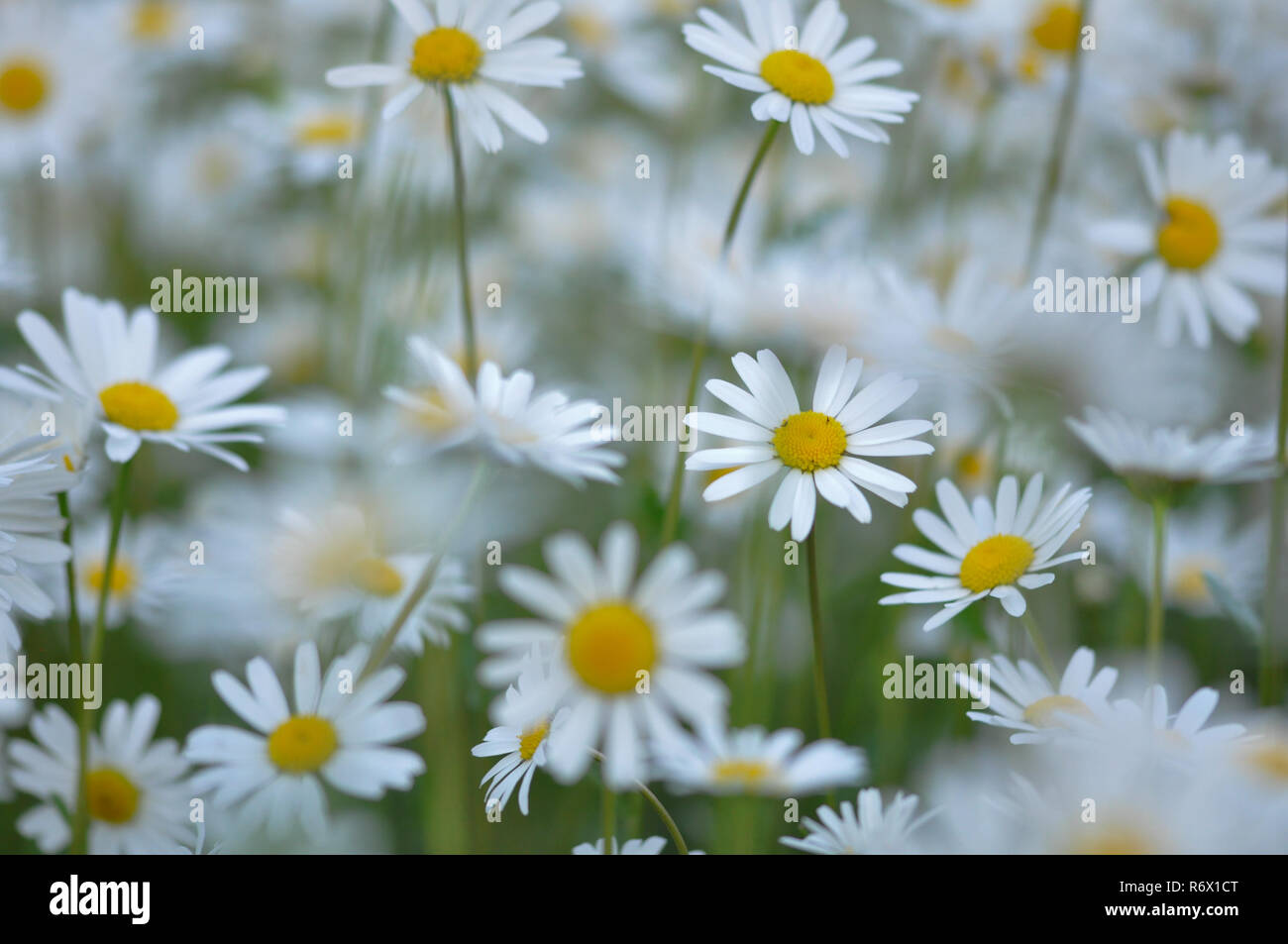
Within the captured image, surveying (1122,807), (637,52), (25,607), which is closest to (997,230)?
(637,52)

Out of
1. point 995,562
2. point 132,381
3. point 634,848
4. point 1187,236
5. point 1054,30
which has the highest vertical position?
point 1054,30

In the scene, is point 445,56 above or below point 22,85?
below

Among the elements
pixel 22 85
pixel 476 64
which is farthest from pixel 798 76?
pixel 22 85

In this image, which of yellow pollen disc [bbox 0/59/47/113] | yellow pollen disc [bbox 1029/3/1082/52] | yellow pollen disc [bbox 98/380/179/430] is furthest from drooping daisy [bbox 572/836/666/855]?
yellow pollen disc [bbox 0/59/47/113]

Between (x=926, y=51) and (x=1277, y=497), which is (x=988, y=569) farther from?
(x=926, y=51)

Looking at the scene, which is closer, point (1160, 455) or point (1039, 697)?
point (1039, 697)

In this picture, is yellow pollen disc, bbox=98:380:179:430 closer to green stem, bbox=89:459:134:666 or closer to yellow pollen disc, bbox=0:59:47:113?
green stem, bbox=89:459:134:666

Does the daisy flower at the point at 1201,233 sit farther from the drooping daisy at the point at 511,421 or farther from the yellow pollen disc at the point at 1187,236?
the drooping daisy at the point at 511,421

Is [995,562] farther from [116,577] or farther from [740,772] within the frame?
[116,577]
